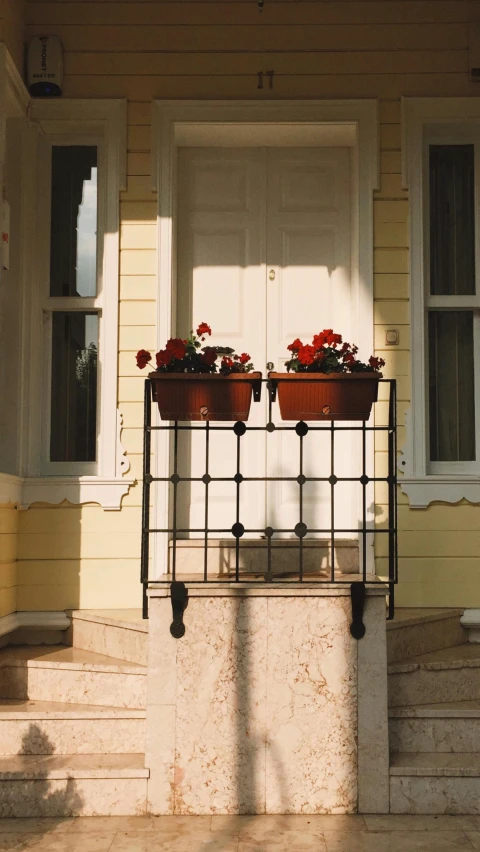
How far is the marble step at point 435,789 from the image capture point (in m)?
3.95

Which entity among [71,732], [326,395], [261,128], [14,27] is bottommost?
[71,732]

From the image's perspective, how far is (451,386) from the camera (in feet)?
17.7

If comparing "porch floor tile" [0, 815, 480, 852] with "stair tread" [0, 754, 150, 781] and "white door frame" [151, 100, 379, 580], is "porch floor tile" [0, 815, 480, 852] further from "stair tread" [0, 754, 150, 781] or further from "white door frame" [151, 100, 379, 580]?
"white door frame" [151, 100, 379, 580]

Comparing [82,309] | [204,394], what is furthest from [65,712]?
[82,309]

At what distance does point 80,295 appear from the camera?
542cm

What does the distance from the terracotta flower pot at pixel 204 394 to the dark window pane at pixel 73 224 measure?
1.45 m

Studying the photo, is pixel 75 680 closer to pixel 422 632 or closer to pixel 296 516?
pixel 296 516

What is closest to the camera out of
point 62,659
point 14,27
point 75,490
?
point 62,659

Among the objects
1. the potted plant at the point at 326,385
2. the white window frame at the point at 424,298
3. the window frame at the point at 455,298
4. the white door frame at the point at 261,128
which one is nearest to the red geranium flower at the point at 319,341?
the potted plant at the point at 326,385

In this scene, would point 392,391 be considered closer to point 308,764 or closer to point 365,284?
point 365,284

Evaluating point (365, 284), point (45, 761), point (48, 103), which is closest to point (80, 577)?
point (45, 761)

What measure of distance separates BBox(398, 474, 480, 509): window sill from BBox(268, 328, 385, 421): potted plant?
1.12 m

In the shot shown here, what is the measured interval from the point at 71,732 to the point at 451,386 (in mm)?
2676

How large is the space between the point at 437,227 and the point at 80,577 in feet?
8.86
